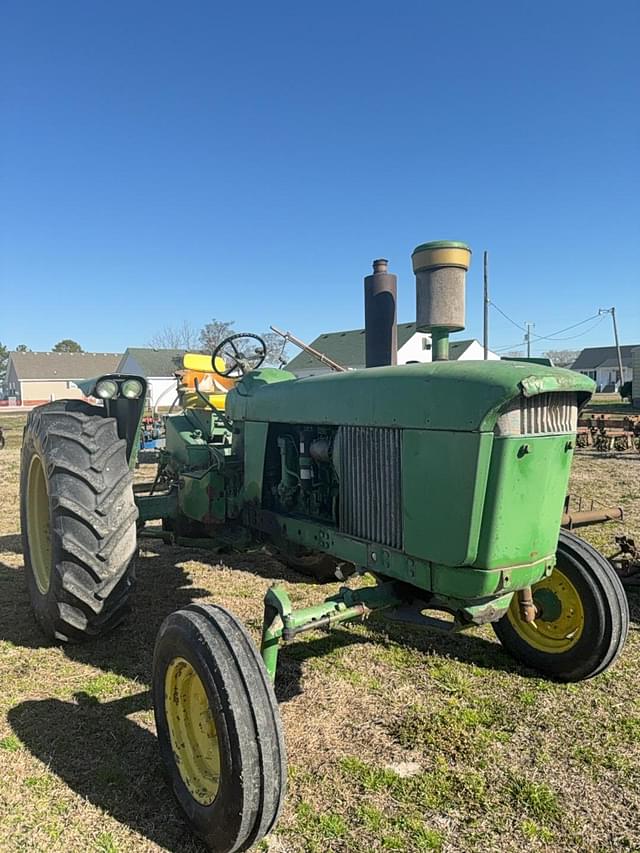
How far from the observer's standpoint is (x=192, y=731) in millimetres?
2391

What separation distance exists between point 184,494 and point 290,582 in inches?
47.1

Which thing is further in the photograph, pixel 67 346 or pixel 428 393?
pixel 67 346

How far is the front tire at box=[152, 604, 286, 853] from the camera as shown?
2.00 metres

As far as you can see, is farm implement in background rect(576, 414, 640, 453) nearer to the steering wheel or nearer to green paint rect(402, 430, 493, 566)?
the steering wheel

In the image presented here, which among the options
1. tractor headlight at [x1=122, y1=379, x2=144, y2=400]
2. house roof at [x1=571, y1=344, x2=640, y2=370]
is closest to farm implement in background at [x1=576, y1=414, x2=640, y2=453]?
tractor headlight at [x1=122, y1=379, x2=144, y2=400]

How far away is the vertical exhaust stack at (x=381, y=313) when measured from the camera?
4.15 m

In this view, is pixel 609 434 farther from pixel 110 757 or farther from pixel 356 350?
pixel 356 350

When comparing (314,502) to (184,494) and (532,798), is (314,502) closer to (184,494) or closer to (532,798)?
(184,494)

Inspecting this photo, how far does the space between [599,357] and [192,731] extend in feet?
212

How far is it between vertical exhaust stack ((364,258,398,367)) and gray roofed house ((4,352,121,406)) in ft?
180

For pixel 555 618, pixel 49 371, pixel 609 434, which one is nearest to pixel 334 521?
pixel 555 618

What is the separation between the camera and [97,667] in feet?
11.1

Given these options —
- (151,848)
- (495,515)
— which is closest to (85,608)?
(151,848)

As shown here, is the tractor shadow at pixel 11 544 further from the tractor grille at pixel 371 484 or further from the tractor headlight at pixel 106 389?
→ the tractor grille at pixel 371 484
